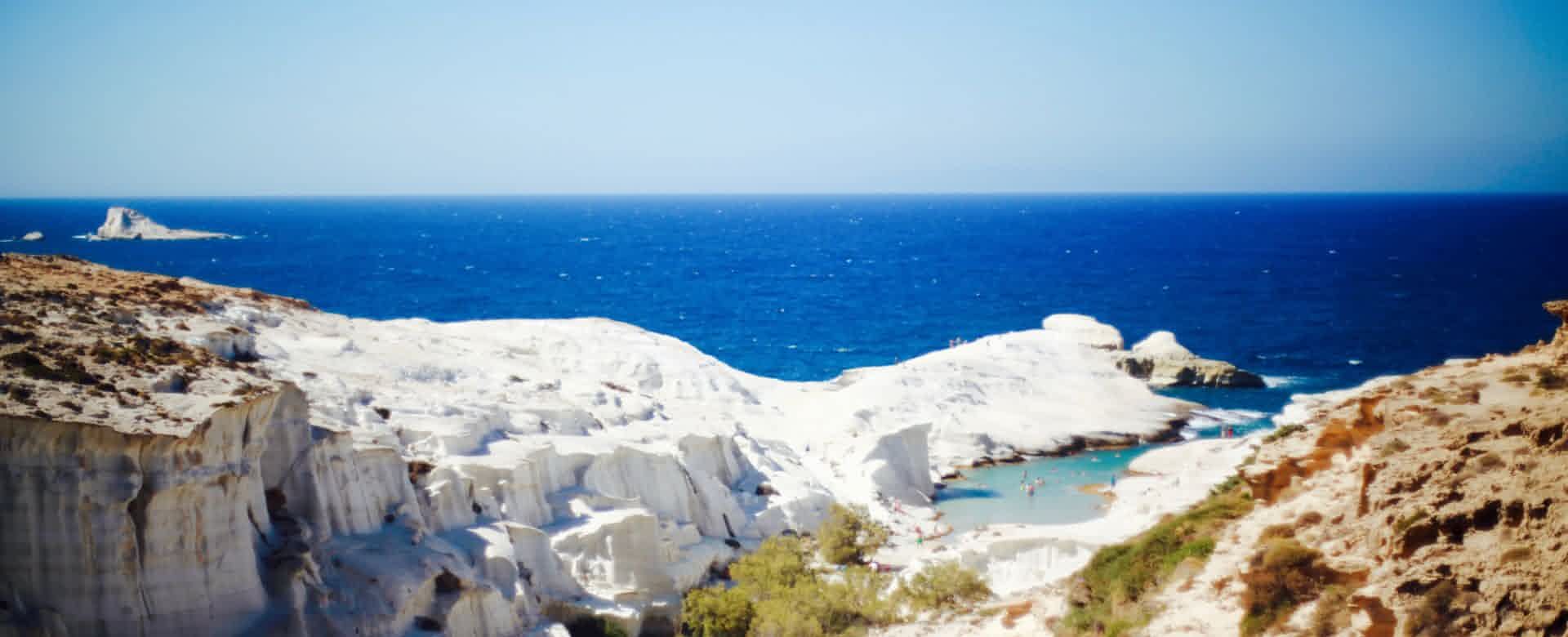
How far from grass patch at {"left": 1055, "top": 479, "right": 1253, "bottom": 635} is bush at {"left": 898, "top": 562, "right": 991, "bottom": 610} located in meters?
5.90

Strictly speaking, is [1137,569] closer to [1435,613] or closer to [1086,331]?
[1435,613]

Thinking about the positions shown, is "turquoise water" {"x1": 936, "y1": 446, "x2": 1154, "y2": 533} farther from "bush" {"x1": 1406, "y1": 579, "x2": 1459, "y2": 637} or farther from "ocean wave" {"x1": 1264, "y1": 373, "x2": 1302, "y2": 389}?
"bush" {"x1": 1406, "y1": 579, "x2": 1459, "y2": 637}

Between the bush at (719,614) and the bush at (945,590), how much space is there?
5.34m

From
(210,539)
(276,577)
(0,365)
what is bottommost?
(276,577)

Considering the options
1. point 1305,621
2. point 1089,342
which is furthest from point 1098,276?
point 1305,621

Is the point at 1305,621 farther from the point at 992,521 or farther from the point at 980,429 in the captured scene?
the point at 980,429

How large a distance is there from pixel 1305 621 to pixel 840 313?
97437 millimetres

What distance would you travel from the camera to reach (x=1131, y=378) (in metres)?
73.1

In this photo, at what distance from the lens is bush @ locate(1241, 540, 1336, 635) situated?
733 inches

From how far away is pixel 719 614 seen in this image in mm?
30875

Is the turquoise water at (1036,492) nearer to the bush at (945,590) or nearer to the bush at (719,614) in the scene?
the bush at (945,590)

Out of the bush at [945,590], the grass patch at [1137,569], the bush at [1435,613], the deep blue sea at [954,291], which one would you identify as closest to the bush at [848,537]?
the bush at [945,590]

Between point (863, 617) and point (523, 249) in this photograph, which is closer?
point (863, 617)

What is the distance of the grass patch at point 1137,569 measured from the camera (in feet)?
75.0
